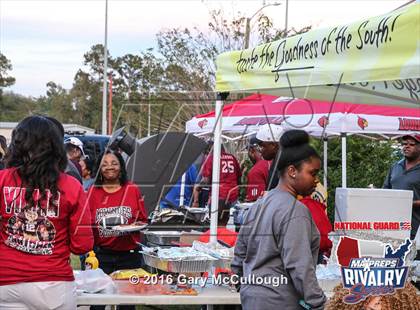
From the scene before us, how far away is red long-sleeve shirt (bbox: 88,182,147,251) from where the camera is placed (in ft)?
18.0

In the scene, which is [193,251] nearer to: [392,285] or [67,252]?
[67,252]

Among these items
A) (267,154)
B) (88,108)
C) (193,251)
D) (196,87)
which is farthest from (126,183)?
(88,108)

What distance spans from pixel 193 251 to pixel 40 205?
167cm

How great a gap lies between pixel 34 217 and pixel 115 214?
1833mm

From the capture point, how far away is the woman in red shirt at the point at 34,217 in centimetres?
369

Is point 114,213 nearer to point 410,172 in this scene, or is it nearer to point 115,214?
point 115,214

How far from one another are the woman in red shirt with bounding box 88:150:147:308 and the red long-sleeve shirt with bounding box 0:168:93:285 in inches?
67.3

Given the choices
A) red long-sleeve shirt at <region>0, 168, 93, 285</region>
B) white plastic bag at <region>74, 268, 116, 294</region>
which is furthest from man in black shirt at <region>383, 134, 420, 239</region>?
red long-sleeve shirt at <region>0, 168, 93, 285</region>

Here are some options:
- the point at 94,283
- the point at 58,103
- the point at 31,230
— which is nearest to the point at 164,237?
the point at 94,283

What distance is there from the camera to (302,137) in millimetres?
3562

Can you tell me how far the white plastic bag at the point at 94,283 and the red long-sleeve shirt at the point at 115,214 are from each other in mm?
681

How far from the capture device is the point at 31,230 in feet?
12.2

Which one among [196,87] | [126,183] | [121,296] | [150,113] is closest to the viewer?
[121,296]

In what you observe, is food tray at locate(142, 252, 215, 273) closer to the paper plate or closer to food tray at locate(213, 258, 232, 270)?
food tray at locate(213, 258, 232, 270)
